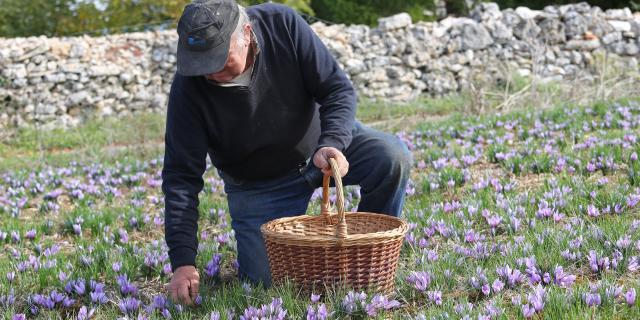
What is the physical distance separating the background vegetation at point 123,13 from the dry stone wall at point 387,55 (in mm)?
1870

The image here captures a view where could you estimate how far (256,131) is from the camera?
11.2 ft

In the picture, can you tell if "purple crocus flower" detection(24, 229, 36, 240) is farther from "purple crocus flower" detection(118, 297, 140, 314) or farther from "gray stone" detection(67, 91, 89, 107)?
"gray stone" detection(67, 91, 89, 107)

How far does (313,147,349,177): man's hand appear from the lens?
295cm

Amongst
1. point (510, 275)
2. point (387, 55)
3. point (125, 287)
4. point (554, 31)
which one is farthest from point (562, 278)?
point (554, 31)

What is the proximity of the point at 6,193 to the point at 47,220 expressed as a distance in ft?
5.08

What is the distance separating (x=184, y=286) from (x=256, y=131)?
34.5 inches

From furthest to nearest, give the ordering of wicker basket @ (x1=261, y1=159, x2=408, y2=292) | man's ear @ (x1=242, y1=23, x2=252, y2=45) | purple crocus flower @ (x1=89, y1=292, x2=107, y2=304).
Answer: man's ear @ (x1=242, y1=23, x2=252, y2=45) → purple crocus flower @ (x1=89, y1=292, x2=107, y2=304) → wicker basket @ (x1=261, y1=159, x2=408, y2=292)

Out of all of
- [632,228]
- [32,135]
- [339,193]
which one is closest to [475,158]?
[632,228]

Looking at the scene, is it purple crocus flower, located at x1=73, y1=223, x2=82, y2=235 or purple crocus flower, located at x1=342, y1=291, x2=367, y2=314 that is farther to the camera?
purple crocus flower, located at x1=73, y1=223, x2=82, y2=235

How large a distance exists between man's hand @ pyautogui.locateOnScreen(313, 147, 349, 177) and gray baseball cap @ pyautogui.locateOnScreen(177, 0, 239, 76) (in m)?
0.55

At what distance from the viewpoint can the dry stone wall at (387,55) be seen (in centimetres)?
1325

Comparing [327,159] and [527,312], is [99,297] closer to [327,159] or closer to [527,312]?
[327,159]

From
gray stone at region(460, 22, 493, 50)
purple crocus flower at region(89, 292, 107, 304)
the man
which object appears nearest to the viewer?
the man

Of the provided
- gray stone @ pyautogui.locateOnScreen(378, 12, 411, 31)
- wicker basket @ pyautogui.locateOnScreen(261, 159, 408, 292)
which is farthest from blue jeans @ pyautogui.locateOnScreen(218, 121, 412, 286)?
gray stone @ pyautogui.locateOnScreen(378, 12, 411, 31)
